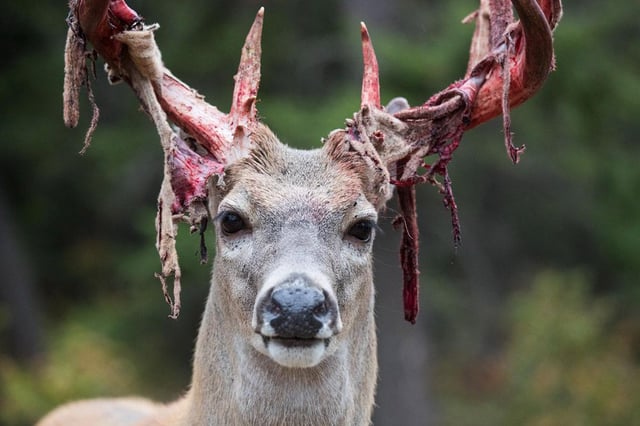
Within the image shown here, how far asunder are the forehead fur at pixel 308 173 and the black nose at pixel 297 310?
2.15 feet

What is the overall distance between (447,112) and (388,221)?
212 inches

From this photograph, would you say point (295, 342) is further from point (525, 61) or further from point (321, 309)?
point (525, 61)

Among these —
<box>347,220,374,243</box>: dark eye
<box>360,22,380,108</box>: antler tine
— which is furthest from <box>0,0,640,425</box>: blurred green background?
<box>347,220,374,243</box>: dark eye

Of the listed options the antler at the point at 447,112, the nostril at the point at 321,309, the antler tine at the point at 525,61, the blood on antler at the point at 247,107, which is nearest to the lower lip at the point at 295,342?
the nostril at the point at 321,309

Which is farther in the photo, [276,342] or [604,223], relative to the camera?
[604,223]

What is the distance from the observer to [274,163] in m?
5.34

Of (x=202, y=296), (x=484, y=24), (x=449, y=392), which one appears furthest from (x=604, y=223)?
(x=484, y=24)

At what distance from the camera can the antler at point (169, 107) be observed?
525 cm

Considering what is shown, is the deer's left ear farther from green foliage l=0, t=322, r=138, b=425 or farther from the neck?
green foliage l=0, t=322, r=138, b=425

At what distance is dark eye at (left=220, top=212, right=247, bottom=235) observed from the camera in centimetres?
515

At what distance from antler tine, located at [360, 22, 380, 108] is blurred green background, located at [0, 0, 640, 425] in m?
5.39

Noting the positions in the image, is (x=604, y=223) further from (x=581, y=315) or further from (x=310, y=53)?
(x=310, y=53)

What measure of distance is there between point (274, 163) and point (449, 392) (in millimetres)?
17095

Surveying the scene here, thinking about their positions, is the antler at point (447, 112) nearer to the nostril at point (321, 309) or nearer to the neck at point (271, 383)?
the neck at point (271, 383)
